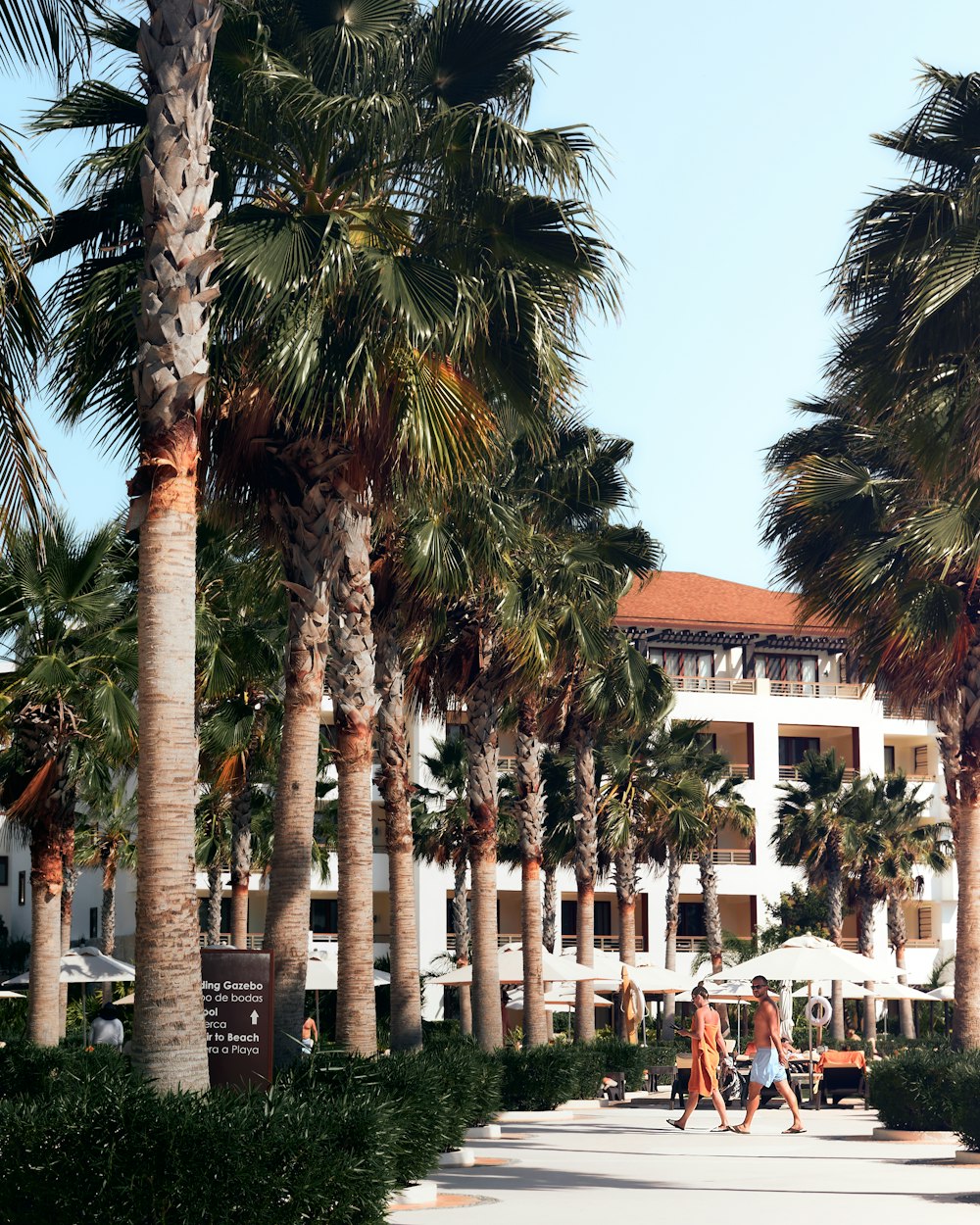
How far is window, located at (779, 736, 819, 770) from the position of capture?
228 feet

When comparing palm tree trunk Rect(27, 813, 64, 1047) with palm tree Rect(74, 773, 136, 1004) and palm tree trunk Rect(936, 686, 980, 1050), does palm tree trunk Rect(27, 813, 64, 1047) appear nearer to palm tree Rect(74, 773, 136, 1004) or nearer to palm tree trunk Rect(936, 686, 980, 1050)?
palm tree trunk Rect(936, 686, 980, 1050)

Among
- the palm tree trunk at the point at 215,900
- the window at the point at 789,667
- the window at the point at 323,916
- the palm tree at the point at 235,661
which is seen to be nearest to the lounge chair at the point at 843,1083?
the palm tree at the point at 235,661

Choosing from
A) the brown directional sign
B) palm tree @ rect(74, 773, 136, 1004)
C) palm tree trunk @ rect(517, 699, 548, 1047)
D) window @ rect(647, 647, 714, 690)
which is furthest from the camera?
window @ rect(647, 647, 714, 690)

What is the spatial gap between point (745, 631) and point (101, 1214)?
61342 millimetres

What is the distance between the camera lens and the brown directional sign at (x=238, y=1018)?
40.3 feet

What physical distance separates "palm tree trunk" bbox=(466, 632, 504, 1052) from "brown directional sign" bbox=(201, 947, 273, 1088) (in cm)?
1492

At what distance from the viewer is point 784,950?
34312mm

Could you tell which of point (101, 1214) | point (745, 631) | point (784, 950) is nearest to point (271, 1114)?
point (101, 1214)

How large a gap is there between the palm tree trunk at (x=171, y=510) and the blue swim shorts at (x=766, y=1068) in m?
11.9

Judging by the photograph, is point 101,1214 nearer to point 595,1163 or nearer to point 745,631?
point 595,1163

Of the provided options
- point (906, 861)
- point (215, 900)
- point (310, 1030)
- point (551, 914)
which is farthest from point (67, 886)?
point (906, 861)

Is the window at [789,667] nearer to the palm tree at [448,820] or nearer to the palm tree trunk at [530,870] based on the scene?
the palm tree at [448,820]

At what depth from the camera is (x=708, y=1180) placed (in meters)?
16.2

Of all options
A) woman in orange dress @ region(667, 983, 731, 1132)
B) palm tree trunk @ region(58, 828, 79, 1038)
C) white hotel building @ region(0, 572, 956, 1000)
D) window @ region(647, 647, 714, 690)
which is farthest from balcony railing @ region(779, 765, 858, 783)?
woman in orange dress @ region(667, 983, 731, 1132)
